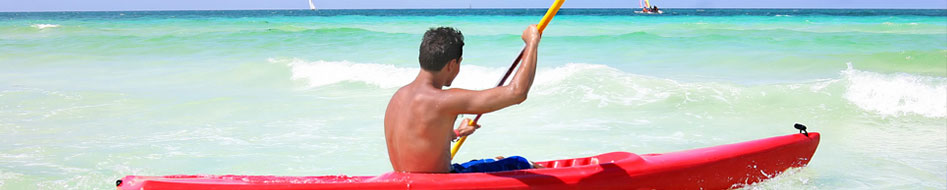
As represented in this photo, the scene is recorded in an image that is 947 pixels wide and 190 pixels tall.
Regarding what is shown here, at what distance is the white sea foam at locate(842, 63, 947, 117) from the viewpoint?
274 inches

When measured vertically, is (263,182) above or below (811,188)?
above

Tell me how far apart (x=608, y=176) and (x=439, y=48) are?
110 cm

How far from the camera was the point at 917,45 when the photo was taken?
51.8ft

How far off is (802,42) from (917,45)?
91.6 inches

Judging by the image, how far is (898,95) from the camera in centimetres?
728

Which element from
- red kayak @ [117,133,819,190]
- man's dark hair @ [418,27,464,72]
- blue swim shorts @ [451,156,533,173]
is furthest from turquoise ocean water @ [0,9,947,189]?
man's dark hair @ [418,27,464,72]

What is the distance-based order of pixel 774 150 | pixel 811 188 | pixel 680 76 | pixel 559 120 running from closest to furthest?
pixel 774 150 < pixel 811 188 < pixel 559 120 < pixel 680 76

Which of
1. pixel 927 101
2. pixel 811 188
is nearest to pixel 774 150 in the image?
pixel 811 188

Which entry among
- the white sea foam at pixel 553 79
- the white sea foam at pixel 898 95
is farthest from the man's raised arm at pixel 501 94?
the white sea foam at pixel 898 95

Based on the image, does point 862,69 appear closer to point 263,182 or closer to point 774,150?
point 774,150

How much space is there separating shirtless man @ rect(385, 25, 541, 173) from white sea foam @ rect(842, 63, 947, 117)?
5.79 meters

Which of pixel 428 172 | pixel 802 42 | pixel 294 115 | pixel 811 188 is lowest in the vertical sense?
pixel 802 42

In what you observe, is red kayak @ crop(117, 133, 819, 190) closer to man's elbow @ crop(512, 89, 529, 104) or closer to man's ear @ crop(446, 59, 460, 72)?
man's ear @ crop(446, 59, 460, 72)

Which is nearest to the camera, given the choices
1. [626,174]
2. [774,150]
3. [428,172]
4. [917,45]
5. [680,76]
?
[428,172]
